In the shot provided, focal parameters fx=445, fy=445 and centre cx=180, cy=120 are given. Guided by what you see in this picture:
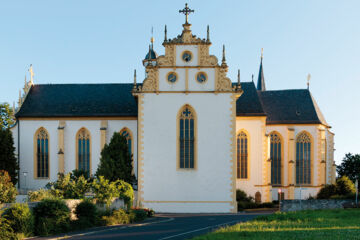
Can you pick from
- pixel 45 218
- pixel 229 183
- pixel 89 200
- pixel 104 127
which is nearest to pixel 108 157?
pixel 104 127

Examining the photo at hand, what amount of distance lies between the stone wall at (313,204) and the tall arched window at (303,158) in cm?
1297

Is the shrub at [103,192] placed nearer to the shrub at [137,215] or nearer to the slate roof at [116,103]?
the shrub at [137,215]

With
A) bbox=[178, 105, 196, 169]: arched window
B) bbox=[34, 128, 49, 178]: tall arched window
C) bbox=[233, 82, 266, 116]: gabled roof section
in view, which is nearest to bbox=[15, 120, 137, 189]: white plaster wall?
bbox=[34, 128, 49, 178]: tall arched window

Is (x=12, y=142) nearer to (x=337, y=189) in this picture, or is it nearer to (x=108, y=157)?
(x=108, y=157)

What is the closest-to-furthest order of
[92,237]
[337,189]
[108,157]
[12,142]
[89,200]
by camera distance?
[92,237], [89,200], [108,157], [12,142], [337,189]

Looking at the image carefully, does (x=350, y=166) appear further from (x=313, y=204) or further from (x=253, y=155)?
(x=313, y=204)

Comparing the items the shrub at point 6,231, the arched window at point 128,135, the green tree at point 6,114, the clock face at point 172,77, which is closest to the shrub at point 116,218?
the shrub at point 6,231

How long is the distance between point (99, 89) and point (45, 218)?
98.1 feet

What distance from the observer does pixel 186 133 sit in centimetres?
4000

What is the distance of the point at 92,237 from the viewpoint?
2012 cm

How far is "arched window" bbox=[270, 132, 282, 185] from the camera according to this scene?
160 feet

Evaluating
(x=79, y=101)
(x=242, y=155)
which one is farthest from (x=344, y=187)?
(x=79, y=101)

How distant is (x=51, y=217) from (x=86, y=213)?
3009 millimetres

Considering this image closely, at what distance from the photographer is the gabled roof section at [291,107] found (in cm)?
4916
